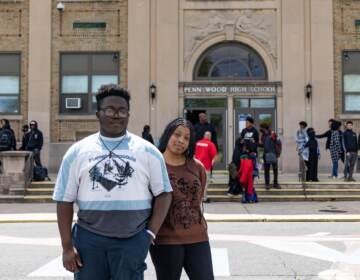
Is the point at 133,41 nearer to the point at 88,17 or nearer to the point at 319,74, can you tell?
the point at 88,17

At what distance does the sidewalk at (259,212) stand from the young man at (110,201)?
373 inches

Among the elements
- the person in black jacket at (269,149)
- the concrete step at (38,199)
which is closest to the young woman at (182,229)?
the person in black jacket at (269,149)

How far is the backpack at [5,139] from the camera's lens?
18422 millimetres

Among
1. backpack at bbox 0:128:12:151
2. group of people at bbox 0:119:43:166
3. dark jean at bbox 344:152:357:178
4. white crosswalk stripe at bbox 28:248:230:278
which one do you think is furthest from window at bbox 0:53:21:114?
white crosswalk stripe at bbox 28:248:230:278

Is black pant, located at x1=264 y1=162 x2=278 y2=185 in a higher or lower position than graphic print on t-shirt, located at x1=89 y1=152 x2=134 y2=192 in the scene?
lower

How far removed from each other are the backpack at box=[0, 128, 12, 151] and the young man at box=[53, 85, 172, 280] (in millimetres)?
15543

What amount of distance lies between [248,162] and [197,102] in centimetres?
703

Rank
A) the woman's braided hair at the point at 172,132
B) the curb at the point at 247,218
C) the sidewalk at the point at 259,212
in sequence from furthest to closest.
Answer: the sidewalk at the point at 259,212 → the curb at the point at 247,218 → the woman's braided hair at the point at 172,132

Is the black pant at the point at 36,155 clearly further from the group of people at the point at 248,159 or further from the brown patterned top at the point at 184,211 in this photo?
the brown patterned top at the point at 184,211

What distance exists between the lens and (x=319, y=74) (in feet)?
71.4

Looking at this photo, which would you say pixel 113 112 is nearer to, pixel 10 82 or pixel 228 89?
pixel 228 89

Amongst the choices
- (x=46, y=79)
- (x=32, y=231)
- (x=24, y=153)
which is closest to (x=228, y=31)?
(x=46, y=79)

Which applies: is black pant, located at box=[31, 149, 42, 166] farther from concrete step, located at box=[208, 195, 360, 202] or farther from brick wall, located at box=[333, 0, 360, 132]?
brick wall, located at box=[333, 0, 360, 132]

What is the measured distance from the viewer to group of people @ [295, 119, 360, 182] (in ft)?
58.7
